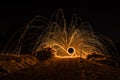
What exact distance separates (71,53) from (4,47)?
8622 millimetres

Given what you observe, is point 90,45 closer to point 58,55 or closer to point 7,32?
point 58,55

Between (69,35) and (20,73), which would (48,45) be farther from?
(20,73)

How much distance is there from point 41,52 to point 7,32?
47.2 feet

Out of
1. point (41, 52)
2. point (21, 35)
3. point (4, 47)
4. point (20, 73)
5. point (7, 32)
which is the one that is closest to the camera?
point (20, 73)

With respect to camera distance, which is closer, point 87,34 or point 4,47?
point 87,34

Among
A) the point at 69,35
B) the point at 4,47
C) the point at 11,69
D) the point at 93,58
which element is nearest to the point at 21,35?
the point at 4,47

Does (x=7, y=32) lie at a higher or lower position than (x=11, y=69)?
higher

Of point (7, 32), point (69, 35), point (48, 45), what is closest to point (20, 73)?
point (48, 45)

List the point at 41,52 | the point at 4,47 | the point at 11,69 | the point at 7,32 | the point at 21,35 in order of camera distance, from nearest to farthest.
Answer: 1. the point at 11,69
2. the point at 41,52
3. the point at 4,47
4. the point at 21,35
5. the point at 7,32

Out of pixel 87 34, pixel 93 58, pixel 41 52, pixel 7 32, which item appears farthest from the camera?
pixel 7 32

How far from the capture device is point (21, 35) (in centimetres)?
2866

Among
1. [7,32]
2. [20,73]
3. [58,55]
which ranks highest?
[7,32]

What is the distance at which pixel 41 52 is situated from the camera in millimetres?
19328

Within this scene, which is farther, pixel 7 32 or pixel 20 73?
pixel 7 32
